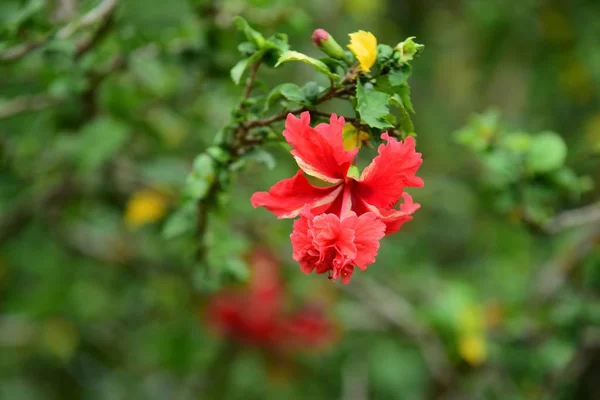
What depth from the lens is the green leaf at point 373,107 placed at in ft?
2.40

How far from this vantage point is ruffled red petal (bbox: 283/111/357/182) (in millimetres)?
726

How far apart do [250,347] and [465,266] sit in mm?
938

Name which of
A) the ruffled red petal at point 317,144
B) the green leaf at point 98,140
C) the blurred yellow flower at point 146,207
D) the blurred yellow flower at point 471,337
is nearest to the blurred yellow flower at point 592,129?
the blurred yellow flower at point 471,337

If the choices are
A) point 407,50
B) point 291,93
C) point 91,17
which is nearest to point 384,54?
point 407,50

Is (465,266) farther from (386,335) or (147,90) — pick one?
(147,90)

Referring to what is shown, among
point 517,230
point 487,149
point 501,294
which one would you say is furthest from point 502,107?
point 487,149

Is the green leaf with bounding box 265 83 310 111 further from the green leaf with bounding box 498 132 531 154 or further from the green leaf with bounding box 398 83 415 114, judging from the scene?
the green leaf with bounding box 498 132 531 154

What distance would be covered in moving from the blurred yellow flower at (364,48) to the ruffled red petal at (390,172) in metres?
0.10

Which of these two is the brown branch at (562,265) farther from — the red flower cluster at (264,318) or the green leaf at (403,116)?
the green leaf at (403,116)

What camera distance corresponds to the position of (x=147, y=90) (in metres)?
1.56

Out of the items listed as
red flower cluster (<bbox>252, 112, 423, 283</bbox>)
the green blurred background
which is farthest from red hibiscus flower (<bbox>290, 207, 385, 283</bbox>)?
the green blurred background

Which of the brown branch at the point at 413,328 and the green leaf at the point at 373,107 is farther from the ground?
the green leaf at the point at 373,107

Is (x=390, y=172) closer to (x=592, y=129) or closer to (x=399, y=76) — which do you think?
(x=399, y=76)

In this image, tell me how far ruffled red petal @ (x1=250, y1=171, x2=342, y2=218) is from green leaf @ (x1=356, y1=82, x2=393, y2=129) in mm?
96
